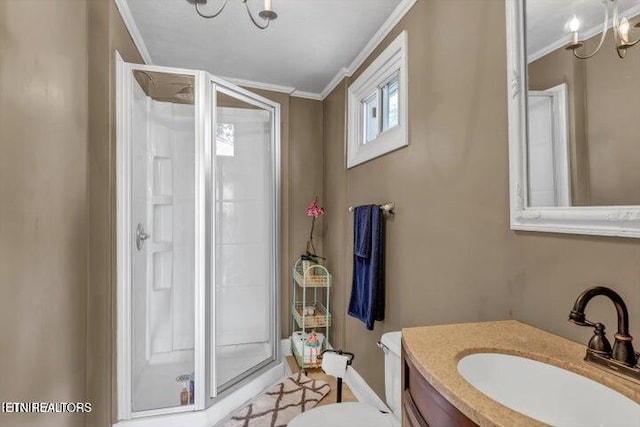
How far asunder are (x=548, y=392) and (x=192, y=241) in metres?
1.95

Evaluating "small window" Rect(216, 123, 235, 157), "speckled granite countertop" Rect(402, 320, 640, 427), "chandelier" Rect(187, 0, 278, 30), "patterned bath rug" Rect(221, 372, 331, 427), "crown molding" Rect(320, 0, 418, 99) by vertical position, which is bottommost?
"patterned bath rug" Rect(221, 372, 331, 427)

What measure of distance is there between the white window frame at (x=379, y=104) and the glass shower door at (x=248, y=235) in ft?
2.20

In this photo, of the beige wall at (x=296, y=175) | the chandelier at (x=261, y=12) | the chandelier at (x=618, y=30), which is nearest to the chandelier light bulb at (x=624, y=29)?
the chandelier at (x=618, y=30)

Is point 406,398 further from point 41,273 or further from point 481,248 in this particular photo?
point 41,273

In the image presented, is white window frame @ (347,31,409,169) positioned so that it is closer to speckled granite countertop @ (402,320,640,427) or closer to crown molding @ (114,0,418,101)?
crown molding @ (114,0,418,101)

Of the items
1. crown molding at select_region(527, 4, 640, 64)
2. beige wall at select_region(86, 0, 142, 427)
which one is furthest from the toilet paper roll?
crown molding at select_region(527, 4, 640, 64)

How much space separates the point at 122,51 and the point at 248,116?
927mm

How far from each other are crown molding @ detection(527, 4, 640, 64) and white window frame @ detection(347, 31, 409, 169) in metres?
0.79

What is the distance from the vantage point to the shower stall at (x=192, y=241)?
6.12 feet

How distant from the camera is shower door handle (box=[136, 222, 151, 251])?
2.01 meters

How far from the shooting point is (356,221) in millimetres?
2201

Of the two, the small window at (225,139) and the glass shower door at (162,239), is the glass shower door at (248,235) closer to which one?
the small window at (225,139)

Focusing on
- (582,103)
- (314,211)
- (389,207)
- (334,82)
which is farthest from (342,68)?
(582,103)

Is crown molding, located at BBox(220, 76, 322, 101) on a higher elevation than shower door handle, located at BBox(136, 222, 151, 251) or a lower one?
higher
